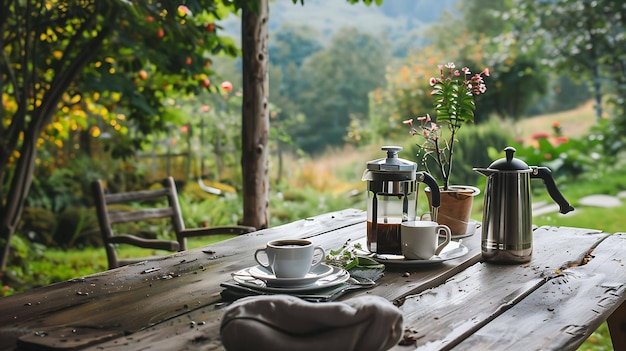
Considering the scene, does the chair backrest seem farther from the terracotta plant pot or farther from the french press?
the terracotta plant pot

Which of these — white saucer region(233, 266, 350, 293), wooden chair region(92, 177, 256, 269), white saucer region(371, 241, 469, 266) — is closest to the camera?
white saucer region(233, 266, 350, 293)

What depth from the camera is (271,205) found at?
587 cm

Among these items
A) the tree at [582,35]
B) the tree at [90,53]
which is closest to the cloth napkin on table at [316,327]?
the tree at [90,53]

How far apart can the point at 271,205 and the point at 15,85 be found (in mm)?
2693

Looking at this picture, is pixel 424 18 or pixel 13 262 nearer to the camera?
pixel 13 262

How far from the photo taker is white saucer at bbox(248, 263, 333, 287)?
154cm

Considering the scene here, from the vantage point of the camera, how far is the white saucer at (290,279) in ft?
5.07

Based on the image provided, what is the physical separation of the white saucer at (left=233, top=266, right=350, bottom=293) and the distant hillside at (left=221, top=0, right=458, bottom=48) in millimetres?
6370

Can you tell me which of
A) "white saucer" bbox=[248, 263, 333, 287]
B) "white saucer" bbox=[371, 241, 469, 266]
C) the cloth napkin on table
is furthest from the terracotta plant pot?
the cloth napkin on table

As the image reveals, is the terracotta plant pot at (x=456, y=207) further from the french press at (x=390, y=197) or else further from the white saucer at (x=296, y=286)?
the white saucer at (x=296, y=286)

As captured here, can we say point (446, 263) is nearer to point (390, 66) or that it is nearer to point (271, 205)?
point (271, 205)

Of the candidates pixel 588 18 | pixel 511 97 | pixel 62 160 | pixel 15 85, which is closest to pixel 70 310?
pixel 15 85

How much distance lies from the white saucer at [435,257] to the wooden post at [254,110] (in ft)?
4.99

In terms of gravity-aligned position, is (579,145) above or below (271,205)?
above
